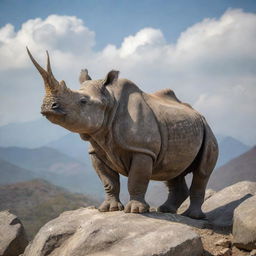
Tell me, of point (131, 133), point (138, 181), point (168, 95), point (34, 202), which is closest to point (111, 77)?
point (131, 133)

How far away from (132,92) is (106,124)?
843mm

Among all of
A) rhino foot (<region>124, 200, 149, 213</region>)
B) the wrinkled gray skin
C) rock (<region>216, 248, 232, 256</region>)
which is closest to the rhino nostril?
the wrinkled gray skin

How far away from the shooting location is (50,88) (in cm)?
600

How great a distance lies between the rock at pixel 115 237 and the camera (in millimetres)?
5516

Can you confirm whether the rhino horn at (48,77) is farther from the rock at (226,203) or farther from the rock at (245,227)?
the rock at (226,203)

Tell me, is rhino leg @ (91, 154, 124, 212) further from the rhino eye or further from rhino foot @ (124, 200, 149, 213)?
the rhino eye

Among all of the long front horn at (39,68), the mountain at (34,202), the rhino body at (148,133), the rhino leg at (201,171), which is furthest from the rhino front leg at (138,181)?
the mountain at (34,202)

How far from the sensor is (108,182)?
24.0 ft

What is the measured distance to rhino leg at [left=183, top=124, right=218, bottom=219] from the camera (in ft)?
25.3

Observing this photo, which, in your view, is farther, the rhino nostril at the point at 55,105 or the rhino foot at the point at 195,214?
the rhino foot at the point at 195,214

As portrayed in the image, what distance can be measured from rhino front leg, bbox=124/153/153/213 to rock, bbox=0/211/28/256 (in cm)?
305

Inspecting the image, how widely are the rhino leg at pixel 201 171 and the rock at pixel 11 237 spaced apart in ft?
11.3

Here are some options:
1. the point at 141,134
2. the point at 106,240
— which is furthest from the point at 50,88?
the point at 106,240

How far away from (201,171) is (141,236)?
242 centimetres
